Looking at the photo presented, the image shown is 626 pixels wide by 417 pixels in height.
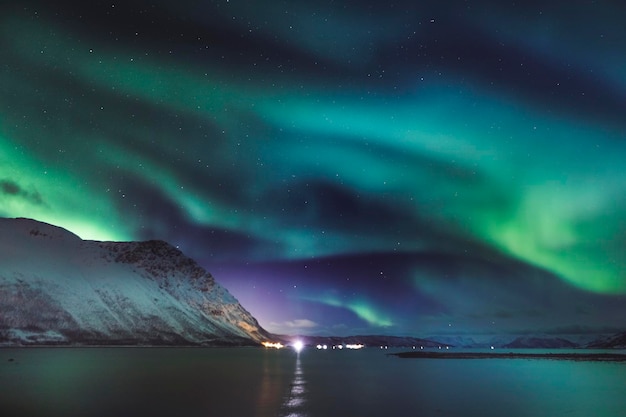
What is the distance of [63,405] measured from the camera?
44.3m

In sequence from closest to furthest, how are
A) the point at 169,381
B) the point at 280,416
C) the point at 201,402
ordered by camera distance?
the point at 280,416 < the point at 201,402 < the point at 169,381

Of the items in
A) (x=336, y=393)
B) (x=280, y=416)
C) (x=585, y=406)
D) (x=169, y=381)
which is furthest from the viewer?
(x=169, y=381)

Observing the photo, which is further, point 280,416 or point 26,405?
point 26,405

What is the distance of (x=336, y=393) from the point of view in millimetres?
60219

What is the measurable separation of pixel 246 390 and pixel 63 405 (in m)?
22.0

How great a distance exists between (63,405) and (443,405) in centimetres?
3426

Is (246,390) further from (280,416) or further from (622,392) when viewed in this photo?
(622,392)

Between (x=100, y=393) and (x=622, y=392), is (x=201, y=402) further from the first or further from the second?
(x=622, y=392)

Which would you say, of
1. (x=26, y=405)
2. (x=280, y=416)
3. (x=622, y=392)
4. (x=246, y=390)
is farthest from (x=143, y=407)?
(x=622, y=392)

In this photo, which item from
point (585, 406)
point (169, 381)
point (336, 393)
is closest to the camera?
point (585, 406)

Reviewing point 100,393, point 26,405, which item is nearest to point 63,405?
point 26,405

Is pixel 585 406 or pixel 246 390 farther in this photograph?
pixel 246 390

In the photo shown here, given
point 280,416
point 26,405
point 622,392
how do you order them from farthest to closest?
point 622,392 < point 26,405 < point 280,416

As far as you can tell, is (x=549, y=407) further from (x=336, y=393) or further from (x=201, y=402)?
(x=201, y=402)
